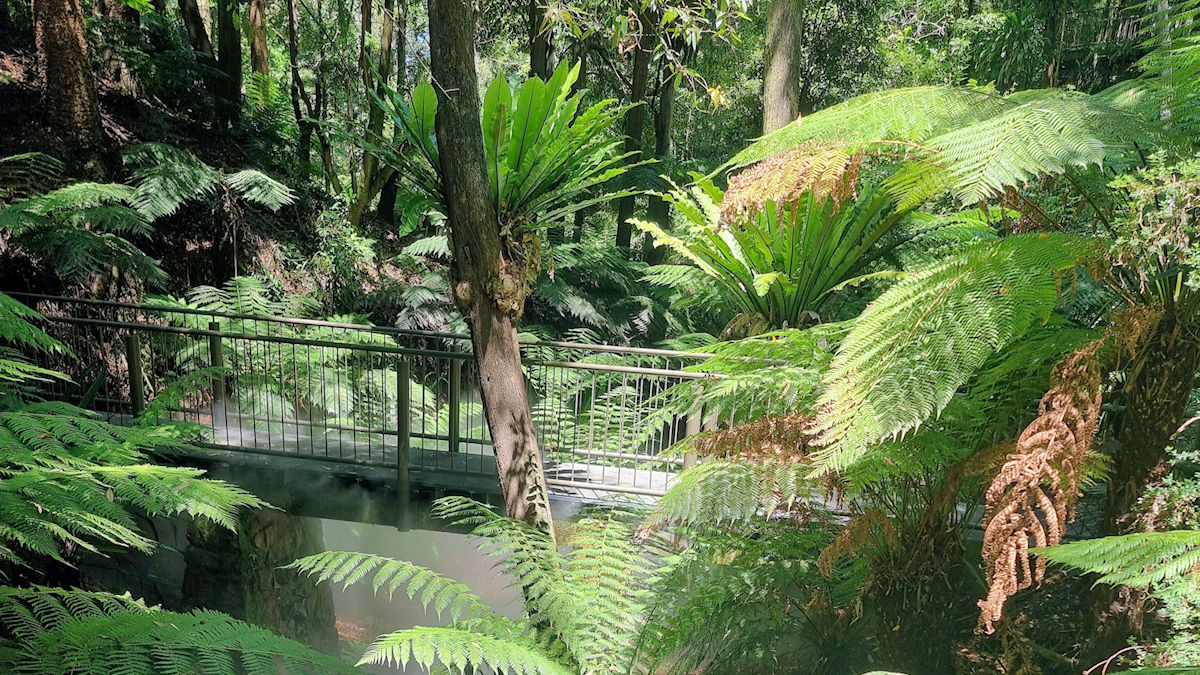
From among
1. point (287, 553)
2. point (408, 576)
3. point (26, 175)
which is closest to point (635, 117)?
point (26, 175)

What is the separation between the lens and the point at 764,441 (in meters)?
2.46

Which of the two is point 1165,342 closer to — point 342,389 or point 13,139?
point 342,389

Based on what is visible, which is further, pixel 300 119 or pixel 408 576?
pixel 300 119

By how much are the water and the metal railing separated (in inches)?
9.1

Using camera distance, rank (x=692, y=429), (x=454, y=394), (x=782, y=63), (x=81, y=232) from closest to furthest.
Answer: (x=692, y=429) → (x=454, y=394) → (x=782, y=63) → (x=81, y=232)

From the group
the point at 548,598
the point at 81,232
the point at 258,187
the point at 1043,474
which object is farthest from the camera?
the point at 258,187

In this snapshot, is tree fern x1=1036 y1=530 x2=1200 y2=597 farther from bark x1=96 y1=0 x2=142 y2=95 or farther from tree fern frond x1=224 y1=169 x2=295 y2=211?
bark x1=96 y1=0 x2=142 y2=95

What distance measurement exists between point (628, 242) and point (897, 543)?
29.7 feet

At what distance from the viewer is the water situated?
439cm

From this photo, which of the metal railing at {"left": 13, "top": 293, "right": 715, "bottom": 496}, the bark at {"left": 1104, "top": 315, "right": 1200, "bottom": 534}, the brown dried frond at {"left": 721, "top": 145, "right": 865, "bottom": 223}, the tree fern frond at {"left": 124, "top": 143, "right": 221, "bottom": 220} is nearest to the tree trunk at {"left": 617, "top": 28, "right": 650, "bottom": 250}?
the metal railing at {"left": 13, "top": 293, "right": 715, "bottom": 496}

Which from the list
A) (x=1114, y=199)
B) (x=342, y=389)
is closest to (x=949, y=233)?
(x=1114, y=199)

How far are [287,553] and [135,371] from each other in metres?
1.59

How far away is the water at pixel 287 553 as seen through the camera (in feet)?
14.4

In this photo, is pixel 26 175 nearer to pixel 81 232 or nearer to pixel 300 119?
pixel 81 232
